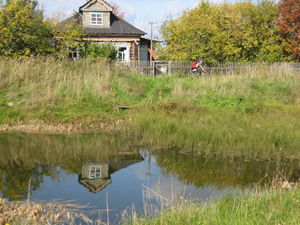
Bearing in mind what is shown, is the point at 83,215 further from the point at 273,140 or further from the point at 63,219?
the point at 273,140

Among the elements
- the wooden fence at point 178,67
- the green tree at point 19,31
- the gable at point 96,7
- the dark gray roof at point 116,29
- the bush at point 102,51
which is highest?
the gable at point 96,7

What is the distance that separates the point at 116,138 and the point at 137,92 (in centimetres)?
411

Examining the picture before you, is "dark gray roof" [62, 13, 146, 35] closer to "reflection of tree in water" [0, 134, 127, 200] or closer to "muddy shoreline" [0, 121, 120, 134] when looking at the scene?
"muddy shoreline" [0, 121, 120, 134]

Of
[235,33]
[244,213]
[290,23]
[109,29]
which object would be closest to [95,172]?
[244,213]

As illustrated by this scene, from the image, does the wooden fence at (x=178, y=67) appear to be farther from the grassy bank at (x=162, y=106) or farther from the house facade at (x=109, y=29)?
the house facade at (x=109, y=29)

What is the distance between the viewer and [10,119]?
446 inches

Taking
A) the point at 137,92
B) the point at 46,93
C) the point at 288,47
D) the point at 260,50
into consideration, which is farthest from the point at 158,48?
the point at 46,93

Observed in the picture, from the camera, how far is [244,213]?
4.37 meters

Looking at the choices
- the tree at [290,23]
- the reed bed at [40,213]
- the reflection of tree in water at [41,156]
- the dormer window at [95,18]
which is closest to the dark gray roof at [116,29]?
the dormer window at [95,18]

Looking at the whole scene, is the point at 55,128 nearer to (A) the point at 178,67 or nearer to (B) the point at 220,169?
(B) the point at 220,169

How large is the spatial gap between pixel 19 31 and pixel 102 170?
1470 centimetres

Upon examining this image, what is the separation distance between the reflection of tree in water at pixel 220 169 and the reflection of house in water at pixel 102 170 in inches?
26.1

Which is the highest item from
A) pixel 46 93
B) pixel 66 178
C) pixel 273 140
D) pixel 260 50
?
pixel 260 50

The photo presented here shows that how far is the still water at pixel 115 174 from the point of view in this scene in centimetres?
579
